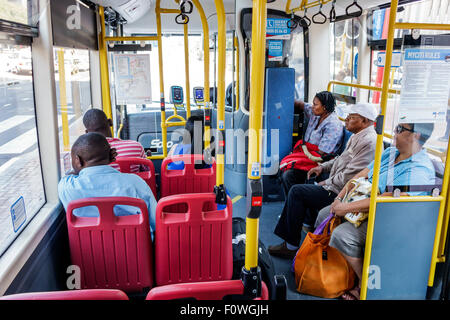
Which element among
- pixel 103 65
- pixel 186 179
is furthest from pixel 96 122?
pixel 103 65

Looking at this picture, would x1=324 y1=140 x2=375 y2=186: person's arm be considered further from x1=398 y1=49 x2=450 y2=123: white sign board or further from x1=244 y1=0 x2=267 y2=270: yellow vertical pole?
x1=244 y1=0 x2=267 y2=270: yellow vertical pole

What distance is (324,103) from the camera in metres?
4.36

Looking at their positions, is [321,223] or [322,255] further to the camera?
[321,223]

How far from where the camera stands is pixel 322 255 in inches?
116

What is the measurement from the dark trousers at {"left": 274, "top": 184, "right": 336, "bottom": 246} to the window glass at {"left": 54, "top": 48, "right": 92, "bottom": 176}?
76.9 inches

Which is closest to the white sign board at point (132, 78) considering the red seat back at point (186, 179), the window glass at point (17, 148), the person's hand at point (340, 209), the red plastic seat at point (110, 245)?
the red seat back at point (186, 179)

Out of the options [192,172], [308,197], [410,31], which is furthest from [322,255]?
[410,31]

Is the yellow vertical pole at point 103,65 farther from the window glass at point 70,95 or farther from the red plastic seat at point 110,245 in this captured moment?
the red plastic seat at point 110,245

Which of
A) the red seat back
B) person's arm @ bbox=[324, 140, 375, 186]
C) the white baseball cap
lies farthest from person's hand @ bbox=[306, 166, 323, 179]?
the red seat back

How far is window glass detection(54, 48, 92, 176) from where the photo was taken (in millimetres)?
3227

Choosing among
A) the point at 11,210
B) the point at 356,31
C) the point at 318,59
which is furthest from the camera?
the point at 318,59

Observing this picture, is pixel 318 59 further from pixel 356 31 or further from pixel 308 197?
pixel 308 197

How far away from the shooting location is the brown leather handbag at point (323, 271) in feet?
9.55
